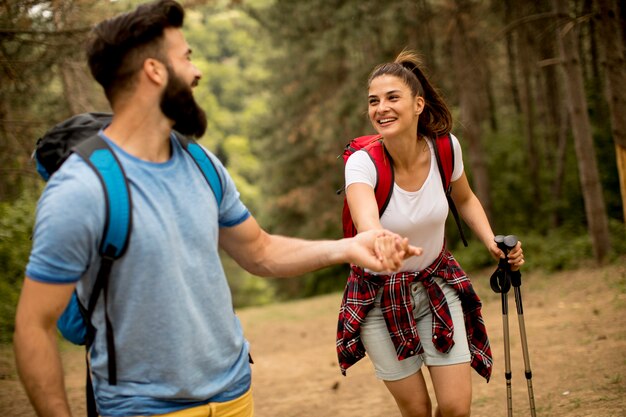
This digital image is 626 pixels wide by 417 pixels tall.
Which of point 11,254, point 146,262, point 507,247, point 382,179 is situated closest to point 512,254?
point 507,247

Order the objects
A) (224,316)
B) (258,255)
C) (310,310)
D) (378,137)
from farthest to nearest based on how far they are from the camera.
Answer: (310,310)
(378,137)
(258,255)
(224,316)

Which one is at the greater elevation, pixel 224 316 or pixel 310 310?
pixel 224 316

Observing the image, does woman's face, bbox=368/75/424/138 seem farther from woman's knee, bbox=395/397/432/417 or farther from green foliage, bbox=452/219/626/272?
green foliage, bbox=452/219/626/272

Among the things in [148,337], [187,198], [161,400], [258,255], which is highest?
[187,198]

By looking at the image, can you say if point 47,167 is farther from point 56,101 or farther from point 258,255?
point 56,101

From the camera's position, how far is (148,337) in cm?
243

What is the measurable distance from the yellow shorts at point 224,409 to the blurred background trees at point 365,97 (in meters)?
4.95

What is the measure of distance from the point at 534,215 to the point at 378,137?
766 inches

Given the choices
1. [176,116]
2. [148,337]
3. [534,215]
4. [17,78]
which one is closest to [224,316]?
[148,337]

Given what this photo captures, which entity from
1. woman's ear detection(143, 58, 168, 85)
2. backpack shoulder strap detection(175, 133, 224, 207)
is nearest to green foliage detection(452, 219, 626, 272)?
backpack shoulder strap detection(175, 133, 224, 207)

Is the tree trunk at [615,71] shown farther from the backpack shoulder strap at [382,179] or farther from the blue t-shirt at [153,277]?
the blue t-shirt at [153,277]

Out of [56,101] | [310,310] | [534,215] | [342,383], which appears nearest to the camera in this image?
[342,383]

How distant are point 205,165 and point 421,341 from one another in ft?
6.51

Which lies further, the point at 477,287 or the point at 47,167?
the point at 477,287
